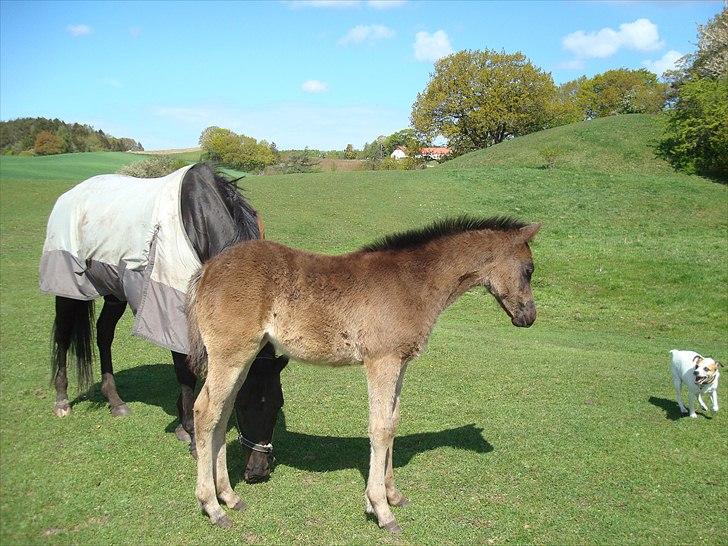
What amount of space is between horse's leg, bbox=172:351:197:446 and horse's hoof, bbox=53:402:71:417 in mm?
1450

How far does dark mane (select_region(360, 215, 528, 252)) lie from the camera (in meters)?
4.93

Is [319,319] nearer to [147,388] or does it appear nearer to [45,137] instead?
[147,388]

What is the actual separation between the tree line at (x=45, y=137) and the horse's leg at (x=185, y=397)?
5723cm

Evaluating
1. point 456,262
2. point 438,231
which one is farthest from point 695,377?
point 438,231

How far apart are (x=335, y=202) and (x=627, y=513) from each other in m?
22.4

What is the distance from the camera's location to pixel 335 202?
1038 inches

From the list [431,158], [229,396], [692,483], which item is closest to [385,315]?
[229,396]

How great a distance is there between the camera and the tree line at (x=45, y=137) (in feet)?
178

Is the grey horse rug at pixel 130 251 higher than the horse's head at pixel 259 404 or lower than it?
higher

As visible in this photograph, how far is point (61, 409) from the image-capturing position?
21.0 ft

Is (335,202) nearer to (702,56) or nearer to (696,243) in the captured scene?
(696,243)

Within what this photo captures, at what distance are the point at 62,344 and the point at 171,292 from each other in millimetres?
2515

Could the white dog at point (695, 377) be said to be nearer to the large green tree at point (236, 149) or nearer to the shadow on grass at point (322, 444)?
the shadow on grass at point (322, 444)

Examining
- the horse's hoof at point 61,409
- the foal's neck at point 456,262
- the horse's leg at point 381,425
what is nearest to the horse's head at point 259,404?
the horse's leg at point 381,425
